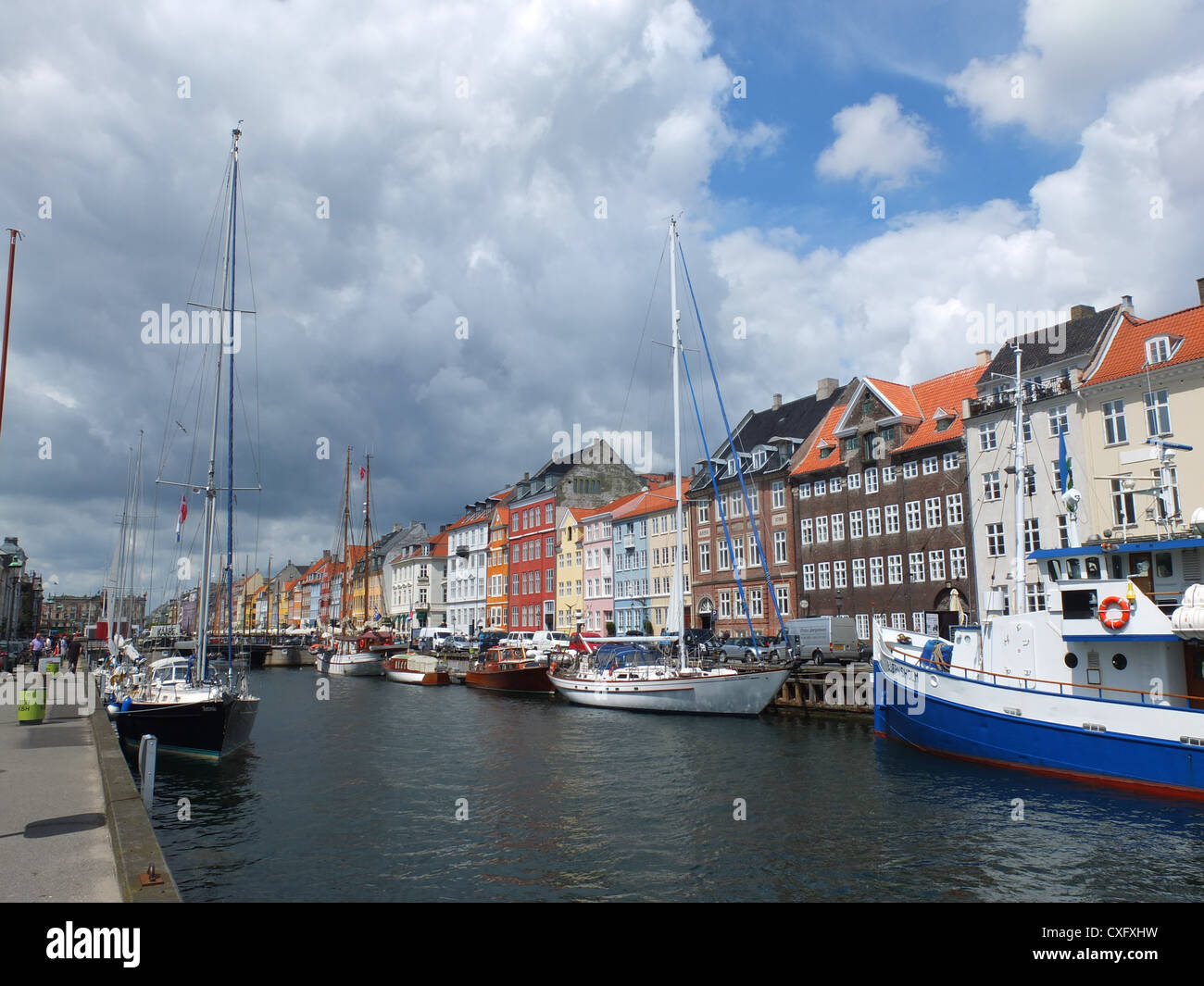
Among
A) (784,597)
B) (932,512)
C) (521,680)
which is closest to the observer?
(932,512)

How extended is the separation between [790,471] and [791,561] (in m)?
5.94

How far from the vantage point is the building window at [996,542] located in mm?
41625

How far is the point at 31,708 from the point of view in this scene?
22.2 meters

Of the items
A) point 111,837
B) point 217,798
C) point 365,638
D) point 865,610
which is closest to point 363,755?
point 217,798

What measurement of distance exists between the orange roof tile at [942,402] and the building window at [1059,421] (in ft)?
16.1

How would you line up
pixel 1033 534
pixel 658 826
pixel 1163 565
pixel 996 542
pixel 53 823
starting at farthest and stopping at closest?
pixel 996 542, pixel 1033 534, pixel 1163 565, pixel 658 826, pixel 53 823

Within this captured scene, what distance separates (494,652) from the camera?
54.8 m

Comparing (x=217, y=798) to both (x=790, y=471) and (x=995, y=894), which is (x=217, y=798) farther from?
(x=790, y=471)

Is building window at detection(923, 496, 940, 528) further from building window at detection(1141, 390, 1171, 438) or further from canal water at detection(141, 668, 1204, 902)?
canal water at detection(141, 668, 1204, 902)

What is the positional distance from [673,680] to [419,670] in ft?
97.8

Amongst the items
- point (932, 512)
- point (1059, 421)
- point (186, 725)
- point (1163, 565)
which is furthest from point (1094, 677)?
point (932, 512)

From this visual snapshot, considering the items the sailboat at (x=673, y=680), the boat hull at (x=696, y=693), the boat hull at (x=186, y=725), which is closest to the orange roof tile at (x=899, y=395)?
the sailboat at (x=673, y=680)

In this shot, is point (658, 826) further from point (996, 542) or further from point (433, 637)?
point (433, 637)

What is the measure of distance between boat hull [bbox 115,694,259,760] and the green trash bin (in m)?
1.86
